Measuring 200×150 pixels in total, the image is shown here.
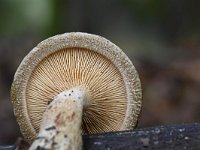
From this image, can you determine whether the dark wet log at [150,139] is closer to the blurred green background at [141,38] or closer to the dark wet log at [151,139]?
the dark wet log at [151,139]

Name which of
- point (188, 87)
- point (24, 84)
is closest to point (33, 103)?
point (24, 84)

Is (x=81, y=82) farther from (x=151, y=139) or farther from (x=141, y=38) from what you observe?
(x=141, y=38)

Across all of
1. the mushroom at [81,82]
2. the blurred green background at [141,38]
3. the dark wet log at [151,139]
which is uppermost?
the blurred green background at [141,38]

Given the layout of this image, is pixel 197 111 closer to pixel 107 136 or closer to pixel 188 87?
pixel 188 87

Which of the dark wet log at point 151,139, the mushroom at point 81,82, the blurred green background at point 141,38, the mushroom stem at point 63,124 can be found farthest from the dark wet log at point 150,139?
the blurred green background at point 141,38

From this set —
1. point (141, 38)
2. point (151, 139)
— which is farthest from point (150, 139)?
point (141, 38)
